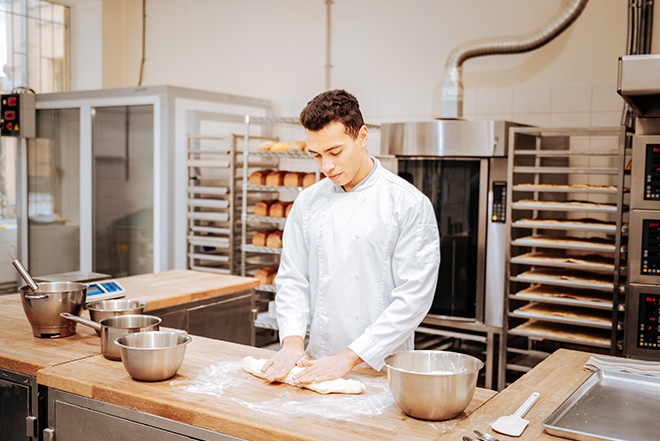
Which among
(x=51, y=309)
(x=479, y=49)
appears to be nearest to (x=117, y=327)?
(x=51, y=309)

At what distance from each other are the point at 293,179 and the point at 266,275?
73 cm

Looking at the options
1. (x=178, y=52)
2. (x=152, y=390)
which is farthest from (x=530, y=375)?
(x=178, y=52)

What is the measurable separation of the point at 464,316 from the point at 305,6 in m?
2.82

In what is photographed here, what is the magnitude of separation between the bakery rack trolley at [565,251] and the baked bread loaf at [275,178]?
5.44 feet

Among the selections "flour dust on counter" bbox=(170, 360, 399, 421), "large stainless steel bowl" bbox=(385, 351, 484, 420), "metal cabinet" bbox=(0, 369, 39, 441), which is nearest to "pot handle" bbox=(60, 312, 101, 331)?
"metal cabinet" bbox=(0, 369, 39, 441)

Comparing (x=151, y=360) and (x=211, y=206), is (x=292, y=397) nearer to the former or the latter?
(x=151, y=360)

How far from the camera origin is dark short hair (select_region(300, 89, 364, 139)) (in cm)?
193

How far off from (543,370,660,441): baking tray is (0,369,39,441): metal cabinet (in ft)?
4.83

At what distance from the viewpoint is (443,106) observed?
415cm

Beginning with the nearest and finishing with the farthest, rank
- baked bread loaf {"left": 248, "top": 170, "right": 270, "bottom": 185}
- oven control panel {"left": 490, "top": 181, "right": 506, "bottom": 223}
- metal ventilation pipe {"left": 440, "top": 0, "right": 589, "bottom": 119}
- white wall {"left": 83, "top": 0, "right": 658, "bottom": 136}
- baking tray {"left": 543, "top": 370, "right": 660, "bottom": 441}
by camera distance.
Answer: baking tray {"left": 543, "top": 370, "right": 660, "bottom": 441} < oven control panel {"left": 490, "top": 181, "right": 506, "bottom": 223} < metal ventilation pipe {"left": 440, "top": 0, "right": 589, "bottom": 119} < white wall {"left": 83, "top": 0, "right": 658, "bottom": 136} < baked bread loaf {"left": 248, "top": 170, "right": 270, "bottom": 185}

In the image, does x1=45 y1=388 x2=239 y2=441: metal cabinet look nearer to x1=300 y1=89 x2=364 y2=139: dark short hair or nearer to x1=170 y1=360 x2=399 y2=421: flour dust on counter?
x1=170 y1=360 x2=399 y2=421: flour dust on counter

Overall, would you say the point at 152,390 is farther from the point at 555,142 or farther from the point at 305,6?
the point at 305,6

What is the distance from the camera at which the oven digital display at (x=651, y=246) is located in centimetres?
306

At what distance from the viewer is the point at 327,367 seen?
1.79m
